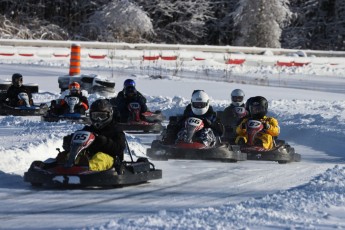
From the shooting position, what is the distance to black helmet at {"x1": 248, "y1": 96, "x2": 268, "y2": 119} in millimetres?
13664

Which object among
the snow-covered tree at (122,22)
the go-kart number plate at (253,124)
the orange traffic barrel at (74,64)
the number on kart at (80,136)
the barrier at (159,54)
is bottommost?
the go-kart number plate at (253,124)

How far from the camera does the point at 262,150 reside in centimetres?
1309

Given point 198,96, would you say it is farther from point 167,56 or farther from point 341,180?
point 167,56

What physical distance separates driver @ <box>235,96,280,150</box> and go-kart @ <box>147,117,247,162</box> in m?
0.63

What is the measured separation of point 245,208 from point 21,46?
27.6 meters

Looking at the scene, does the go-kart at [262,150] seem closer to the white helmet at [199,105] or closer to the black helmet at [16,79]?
the white helmet at [199,105]

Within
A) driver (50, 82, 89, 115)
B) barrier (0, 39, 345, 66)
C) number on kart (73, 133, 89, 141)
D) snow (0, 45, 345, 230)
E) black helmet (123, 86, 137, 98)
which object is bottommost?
snow (0, 45, 345, 230)

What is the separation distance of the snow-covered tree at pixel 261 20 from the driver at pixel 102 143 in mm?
35297

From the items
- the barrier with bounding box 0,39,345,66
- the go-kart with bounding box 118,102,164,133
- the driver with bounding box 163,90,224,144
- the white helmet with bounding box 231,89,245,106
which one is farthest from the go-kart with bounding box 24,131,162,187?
the barrier with bounding box 0,39,345,66

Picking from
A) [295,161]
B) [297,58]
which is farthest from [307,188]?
[297,58]

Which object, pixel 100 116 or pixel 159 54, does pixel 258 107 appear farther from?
pixel 159 54

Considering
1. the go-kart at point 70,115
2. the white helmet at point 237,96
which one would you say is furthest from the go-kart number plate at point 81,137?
the go-kart at point 70,115

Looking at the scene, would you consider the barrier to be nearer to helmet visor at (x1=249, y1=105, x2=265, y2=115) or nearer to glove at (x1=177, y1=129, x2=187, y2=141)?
helmet visor at (x1=249, y1=105, x2=265, y2=115)

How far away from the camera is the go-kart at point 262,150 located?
12961mm
